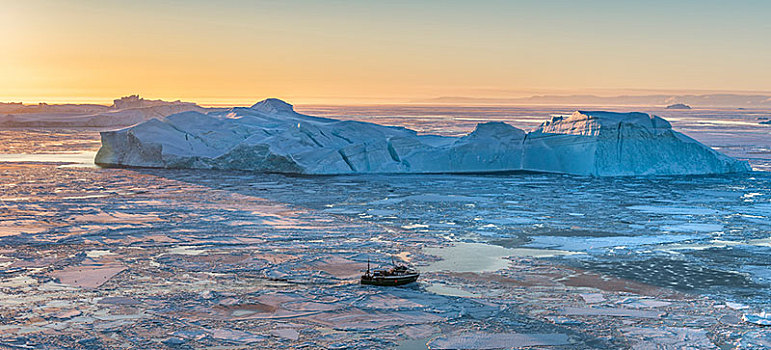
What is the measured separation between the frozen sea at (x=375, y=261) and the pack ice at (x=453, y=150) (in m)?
2.72

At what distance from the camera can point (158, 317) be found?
6.63m

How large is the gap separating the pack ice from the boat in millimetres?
10877

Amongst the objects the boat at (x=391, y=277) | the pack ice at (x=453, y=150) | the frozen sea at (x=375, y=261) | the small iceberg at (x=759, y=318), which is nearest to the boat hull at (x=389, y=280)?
the boat at (x=391, y=277)

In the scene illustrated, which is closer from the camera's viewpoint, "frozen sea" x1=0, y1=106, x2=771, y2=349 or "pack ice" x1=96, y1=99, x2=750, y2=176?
"frozen sea" x1=0, y1=106, x2=771, y2=349

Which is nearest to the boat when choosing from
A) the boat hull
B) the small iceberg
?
the boat hull

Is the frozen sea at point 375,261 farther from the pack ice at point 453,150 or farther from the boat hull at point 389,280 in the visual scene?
the pack ice at point 453,150

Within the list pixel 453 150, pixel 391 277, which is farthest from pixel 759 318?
pixel 453 150

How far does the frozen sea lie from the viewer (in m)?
6.38

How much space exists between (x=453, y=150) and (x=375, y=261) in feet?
35.4

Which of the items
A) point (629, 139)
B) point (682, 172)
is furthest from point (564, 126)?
point (682, 172)

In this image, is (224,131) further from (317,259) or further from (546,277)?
(546,277)

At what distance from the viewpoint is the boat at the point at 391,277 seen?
25.2 ft

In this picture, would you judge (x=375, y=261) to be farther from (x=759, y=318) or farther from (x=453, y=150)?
(x=453, y=150)

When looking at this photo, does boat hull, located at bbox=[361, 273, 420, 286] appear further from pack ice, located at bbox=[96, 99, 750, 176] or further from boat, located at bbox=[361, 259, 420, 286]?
pack ice, located at bbox=[96, 99, 750, 176]
